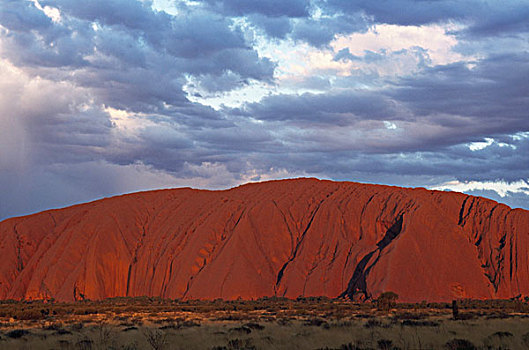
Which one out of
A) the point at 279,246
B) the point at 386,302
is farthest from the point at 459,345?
the point at 279,246

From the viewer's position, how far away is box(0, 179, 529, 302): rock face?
251ft

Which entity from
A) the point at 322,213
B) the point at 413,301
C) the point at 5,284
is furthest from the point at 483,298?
the point at 5,284

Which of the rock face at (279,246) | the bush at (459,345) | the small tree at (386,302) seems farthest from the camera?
the rock face at (279,246)

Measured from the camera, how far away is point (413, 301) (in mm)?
69750

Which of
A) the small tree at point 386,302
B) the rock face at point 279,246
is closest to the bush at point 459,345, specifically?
the small tree at point 386,302

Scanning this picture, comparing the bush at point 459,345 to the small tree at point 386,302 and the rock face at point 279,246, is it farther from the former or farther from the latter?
the rock face at point 279,246

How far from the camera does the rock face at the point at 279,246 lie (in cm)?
7638

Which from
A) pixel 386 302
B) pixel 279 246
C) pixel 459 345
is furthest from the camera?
pixel 279 246

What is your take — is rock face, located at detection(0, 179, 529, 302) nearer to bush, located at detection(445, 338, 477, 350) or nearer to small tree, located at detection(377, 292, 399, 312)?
small tree, located at detection(377, 292, 399, 312)

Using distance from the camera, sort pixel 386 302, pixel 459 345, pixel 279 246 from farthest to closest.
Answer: pixel 279 246 → pixel 386 302 → pixel 459 345

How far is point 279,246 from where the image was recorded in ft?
288

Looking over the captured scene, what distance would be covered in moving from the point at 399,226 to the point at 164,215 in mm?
Answer: 42711

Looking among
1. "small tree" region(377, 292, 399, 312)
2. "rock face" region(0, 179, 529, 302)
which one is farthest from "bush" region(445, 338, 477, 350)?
"rock face" region(0, 179, 529, 302)

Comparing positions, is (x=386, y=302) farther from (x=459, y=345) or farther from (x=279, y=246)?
(x=459, y=345)
